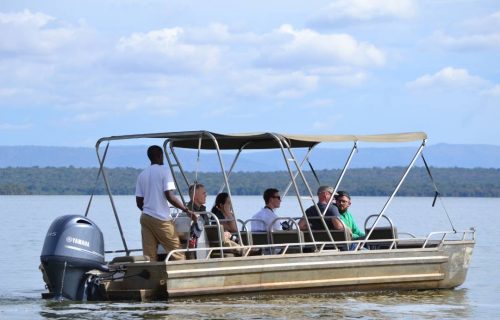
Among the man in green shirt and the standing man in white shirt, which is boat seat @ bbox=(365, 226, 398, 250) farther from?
the standing man in white shirt

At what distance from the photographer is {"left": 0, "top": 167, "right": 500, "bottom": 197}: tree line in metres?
136

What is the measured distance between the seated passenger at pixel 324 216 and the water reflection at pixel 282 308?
993mm

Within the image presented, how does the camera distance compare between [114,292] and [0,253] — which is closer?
[114,292]

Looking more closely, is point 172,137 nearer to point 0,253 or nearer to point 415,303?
point 415,303

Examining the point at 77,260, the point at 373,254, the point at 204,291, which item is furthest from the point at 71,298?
the point at 373,254

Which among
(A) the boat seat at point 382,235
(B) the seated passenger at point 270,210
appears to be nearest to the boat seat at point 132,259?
(B) the seated passenger at point 270,210

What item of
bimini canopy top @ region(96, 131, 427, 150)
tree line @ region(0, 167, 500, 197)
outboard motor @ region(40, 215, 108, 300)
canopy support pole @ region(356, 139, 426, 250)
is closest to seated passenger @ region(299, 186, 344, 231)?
canopy support pole @ region(356, 139, 426, 250)

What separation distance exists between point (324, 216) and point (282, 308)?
1741 mm

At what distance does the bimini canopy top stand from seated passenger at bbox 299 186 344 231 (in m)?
0.78

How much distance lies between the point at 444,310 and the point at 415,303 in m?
0.52

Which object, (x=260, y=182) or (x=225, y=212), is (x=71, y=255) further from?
(x=260, y=182)

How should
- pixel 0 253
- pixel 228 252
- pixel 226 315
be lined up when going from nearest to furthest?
pixel 226 315, pixel 228 252, pixel 0 253

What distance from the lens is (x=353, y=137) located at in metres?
18.2

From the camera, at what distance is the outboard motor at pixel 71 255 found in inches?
630
